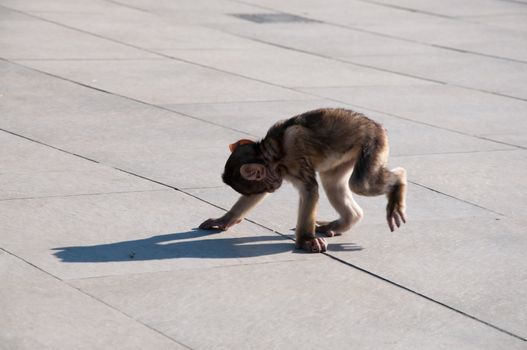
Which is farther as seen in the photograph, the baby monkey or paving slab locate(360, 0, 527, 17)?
paving slab locate(360, 0, 527, 17)

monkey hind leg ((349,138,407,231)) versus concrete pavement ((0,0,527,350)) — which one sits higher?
monkey hind leg ((349,138,407,231))

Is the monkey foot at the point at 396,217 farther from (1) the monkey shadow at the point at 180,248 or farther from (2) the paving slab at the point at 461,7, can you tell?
(2) the paving slab at the point at 461,7

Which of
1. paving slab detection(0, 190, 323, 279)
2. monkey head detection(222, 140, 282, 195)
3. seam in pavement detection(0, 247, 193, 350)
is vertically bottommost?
seam in pavement detection(0, 247, 193, 350)

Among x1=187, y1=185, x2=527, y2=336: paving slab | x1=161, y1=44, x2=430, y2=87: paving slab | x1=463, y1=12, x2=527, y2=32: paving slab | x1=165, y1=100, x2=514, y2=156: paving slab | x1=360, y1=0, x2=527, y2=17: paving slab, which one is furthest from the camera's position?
x1=360, y1=0, x2=527, y2=17: paving slab

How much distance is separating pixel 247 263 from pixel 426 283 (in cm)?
114

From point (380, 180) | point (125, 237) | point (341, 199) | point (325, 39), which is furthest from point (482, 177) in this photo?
point (325, 39)

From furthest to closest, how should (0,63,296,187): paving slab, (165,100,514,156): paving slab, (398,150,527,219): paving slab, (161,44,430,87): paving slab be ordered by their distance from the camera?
(161,44,430,87): paving slab
(165,100,514,156): paving slab
(0,63,296,187): paving slab
(398,150,527,219): paving slab

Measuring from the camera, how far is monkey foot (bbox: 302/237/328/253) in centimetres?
724

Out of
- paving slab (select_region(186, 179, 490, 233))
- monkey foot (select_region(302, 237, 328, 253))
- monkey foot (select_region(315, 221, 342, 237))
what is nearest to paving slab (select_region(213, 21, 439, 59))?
paving slab (select_region(186, 179, 490, 233))

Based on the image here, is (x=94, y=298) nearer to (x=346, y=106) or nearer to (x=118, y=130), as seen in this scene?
(x=118, y=130)

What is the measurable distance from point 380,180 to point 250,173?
2.86 feet

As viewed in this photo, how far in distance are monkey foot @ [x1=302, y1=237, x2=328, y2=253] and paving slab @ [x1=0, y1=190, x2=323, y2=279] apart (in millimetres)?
56

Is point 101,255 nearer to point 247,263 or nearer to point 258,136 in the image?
point 247,263

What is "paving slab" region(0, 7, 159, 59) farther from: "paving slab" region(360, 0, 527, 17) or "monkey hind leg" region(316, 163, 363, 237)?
"paving slab" region(360, 0, 527, 17)
